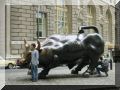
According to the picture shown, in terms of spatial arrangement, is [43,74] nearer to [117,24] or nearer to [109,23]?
[109,23]

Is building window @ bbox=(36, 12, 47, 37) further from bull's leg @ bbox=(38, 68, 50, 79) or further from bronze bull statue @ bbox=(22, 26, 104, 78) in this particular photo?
bull's leg @ bbox=(38, 68, 50, 79)

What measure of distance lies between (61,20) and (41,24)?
4.55m

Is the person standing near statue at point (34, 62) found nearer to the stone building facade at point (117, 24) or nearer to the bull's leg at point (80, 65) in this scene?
the bull's leg at point (80, 65)

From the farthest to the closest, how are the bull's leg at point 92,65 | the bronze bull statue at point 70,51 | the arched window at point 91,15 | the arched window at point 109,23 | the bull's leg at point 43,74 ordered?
the arched window at point 109,23
the arched window at point 91,15
the bull's leg at point 92,65
the bull's leg at point 43,74
the bronze bull statue at point 70,51

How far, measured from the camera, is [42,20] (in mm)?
45281

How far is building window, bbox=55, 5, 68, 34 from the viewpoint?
47906 millimetres

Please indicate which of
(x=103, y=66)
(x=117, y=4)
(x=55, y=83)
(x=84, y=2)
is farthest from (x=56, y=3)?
(x=55, y=83)

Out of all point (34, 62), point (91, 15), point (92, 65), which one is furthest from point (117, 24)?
point (34, 62)

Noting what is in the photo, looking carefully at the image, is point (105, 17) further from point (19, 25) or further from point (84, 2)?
point (19, 25)

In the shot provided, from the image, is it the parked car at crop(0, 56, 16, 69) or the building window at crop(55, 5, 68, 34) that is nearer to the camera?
the parked car at crop(0, 56, 16, 69)

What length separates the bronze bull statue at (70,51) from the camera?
19719 millimetres

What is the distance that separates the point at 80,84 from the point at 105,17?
42939mm

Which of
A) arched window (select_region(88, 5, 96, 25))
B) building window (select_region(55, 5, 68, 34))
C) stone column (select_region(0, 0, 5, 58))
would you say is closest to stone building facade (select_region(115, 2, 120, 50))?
arched window (select_region(88, 5, 96, 25))

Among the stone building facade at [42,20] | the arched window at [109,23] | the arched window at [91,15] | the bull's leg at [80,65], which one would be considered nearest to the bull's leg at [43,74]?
the bull's leg at [80,65]
